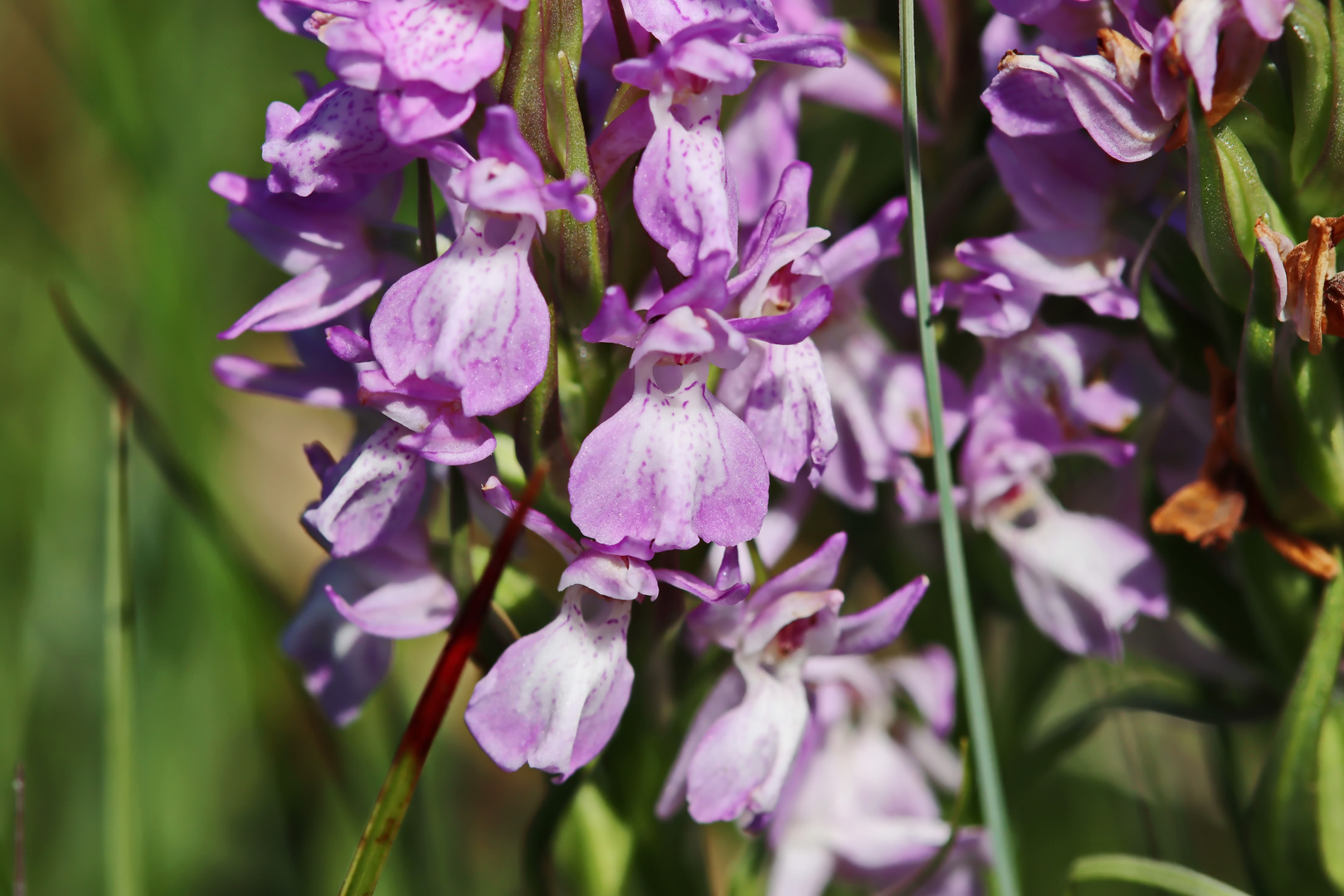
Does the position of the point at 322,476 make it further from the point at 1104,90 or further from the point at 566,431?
the point at 1104,90

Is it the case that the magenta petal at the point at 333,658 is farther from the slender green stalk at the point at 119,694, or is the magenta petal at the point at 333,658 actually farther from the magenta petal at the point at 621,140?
the magenta petal at the point at 621,140

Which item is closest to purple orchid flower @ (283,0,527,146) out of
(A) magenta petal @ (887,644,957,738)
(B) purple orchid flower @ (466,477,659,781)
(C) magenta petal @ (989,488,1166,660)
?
(B) purple orchid flower @ (466,477,659,781)

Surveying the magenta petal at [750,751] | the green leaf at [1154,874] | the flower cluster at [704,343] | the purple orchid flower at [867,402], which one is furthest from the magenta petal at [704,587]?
the green leaf at [1154,874]

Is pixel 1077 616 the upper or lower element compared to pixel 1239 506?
lower

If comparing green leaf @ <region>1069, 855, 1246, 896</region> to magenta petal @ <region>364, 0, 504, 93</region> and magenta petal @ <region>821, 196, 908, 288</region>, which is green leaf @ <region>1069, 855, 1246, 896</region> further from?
magenta petal @ <region>364, 0, 504, 93</region>

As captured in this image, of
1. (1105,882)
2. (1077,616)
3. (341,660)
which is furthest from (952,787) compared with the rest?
(341,660)

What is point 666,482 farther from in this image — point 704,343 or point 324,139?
point 324,139
